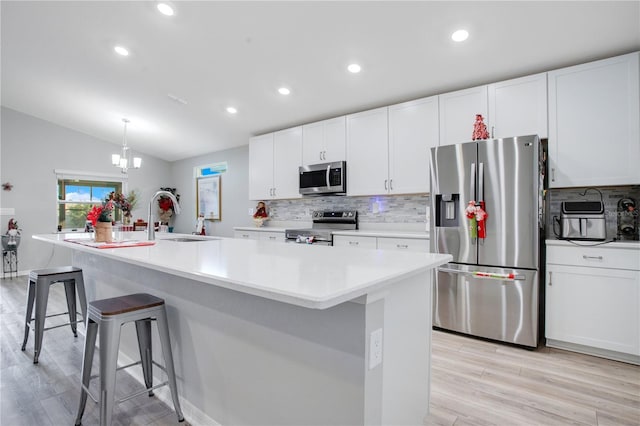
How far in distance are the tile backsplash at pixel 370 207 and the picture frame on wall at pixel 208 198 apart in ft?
5.80

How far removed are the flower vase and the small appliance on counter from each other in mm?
3483

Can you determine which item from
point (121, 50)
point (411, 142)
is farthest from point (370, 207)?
point (121, 50)

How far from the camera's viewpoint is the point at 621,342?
2.35m

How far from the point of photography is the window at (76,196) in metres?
6.16

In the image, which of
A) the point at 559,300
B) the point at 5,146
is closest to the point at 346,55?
the point at 559,300

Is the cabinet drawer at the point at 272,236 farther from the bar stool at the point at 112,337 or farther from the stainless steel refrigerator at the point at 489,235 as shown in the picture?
the bar stool at the point at 112,337

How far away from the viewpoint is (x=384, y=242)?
3.44 meters

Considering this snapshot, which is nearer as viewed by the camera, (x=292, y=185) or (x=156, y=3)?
(x=156, y=3)

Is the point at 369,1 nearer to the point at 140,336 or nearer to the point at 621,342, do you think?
the point at 140,336

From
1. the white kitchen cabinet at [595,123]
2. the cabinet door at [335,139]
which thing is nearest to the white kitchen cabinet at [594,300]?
the white kitchen cabinet at [595,123]

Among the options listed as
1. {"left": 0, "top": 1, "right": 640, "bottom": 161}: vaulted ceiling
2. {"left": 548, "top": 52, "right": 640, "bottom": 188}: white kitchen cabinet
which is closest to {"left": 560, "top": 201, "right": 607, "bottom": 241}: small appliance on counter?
{"left": 548, "top": 52, "right": 640, "bottom": 188}: white kitchen cabinet

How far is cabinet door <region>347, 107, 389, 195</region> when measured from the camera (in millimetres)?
3748

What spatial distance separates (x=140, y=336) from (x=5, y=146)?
5.79 metres

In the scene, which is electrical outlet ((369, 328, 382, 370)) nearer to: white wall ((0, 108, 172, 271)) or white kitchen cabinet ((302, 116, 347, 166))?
white kitchen cabinet ((302, 116, 347, 166))
